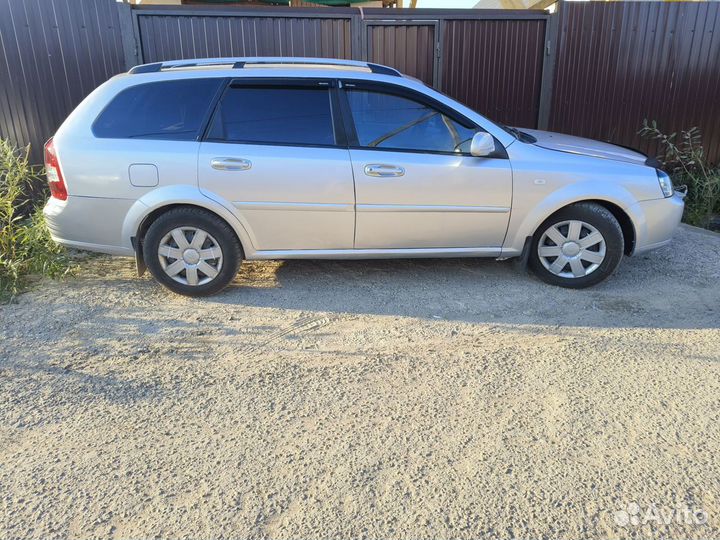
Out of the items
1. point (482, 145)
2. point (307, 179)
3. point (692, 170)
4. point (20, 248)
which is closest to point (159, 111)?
point (307, 179)

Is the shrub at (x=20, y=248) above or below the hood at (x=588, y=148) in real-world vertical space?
below

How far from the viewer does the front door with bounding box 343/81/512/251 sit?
4.36 metres

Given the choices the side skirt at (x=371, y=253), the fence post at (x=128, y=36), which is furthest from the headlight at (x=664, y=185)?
the fence post at (x=128, y=36)

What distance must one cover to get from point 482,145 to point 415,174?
530 millimetres

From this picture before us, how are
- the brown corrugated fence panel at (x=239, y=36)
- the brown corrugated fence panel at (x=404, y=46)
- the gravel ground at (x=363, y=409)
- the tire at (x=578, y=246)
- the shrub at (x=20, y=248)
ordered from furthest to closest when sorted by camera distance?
1. the brown corrugated fence panel at (x=404, y=46)
2. the brown corrugated fence panel at (x=239, y=36)
3. the shrub at (x=20, y=248)
4. the tire at (x=578, y=246)
5. the gravel ground at (x=363, y=409)

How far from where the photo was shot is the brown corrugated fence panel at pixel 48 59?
6.43 m

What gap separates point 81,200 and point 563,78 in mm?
5971

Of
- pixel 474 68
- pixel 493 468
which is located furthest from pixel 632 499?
pixel 474 68

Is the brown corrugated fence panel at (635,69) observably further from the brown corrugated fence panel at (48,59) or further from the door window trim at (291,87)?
the brown corrugated fence panel at (48,59)

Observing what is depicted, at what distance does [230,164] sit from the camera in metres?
4.29

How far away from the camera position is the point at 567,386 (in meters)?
3.30

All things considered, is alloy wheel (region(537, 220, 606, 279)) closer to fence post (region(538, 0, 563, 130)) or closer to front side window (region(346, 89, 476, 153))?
front side window (region(346, 89, 476, 153))

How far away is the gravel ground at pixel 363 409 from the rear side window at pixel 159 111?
1.27m

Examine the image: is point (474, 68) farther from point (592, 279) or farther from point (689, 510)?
point (689, 510)
